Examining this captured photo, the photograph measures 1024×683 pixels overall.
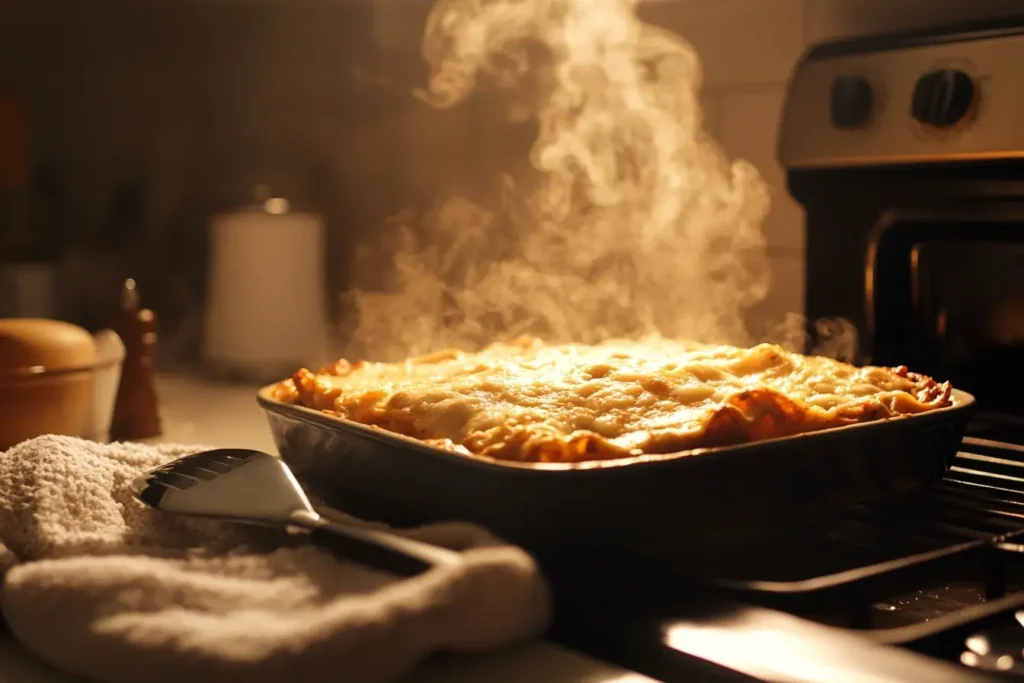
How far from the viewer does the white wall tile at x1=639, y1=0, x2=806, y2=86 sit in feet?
4.47

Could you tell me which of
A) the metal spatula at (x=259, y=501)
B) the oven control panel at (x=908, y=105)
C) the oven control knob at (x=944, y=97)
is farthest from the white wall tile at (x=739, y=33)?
the metal spatula at (x=259, y=501)

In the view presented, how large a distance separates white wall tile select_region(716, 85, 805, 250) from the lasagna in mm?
418

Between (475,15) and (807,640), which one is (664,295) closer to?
(475,15)

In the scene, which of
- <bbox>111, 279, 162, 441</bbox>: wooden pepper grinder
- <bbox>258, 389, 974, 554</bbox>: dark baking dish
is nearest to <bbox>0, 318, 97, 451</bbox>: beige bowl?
<bbox>111, 279, 162, 441</bbox>: wooden pepper grinder

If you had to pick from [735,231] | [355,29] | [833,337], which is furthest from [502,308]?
[355,29]

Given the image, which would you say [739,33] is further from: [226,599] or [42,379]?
[226,599]

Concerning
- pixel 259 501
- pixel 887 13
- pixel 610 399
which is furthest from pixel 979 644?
pixel 887 13

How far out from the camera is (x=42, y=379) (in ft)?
3.39

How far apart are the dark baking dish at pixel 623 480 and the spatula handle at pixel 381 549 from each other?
0.06 metres

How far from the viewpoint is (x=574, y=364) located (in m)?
0.91

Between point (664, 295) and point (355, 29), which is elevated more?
point (355, 29)

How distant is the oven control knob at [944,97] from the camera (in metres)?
1.02

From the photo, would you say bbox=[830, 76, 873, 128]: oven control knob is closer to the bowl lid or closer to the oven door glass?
the oven door glass

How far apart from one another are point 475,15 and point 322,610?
1229mm
